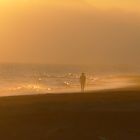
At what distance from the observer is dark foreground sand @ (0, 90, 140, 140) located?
41.6ft

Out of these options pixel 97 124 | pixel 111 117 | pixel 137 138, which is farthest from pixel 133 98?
pixel 137 138

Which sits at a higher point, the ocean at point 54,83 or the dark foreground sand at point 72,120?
the ocean at point 54,83

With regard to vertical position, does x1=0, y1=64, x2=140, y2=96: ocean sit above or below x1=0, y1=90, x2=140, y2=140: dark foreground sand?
above

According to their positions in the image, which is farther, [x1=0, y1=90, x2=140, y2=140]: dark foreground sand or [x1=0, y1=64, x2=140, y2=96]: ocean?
[x1=0, y1=64, x2=140, y2=96]: ocean

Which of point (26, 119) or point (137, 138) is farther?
point (26, 119)

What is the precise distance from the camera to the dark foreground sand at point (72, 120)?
12.7 metres

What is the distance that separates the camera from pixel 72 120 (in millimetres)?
14523

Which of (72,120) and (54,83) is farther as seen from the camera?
(54,83)

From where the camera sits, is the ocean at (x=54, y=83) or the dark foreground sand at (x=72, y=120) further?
the ocean at (x=54, y=83)

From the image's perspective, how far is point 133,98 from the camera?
760 inches

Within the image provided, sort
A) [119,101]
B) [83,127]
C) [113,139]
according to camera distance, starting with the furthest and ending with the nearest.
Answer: [119,101]
[83,127]
[113,139]

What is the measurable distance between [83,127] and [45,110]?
296 cm

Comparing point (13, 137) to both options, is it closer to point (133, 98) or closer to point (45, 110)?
point (45, 110)

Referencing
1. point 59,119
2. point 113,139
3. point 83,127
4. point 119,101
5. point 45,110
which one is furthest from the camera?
point 119,101
